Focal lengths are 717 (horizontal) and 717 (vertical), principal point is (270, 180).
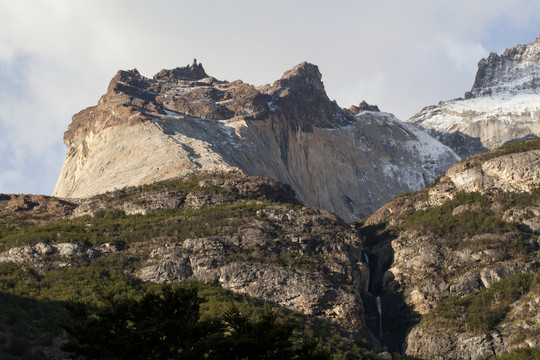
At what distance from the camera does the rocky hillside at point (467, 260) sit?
211ft

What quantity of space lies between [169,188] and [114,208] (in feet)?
26.4

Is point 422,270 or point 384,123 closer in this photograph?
point 422,270

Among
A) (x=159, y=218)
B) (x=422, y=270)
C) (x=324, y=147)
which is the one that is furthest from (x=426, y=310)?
(x=324, y=147)

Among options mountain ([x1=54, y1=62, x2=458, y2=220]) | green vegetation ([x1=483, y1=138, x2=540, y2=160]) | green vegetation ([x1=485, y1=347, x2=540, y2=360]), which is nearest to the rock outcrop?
green vegetation ([x1=485, y1=347, x2=540, y2=360])

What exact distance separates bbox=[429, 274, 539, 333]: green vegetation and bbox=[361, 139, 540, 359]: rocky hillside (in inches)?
3.8

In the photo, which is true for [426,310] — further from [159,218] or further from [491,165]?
[159,218]

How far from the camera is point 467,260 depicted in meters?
74.7

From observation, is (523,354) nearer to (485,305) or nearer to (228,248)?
(485,305)

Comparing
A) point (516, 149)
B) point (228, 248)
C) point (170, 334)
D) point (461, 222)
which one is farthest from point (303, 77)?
point (170, 334)

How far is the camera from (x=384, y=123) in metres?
182

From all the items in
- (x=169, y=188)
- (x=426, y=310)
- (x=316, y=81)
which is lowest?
(x=426, y=310)

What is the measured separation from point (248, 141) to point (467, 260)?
67.5 m

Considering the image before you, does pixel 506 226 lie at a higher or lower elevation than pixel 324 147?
lower

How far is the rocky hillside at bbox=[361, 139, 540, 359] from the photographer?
211 ft
